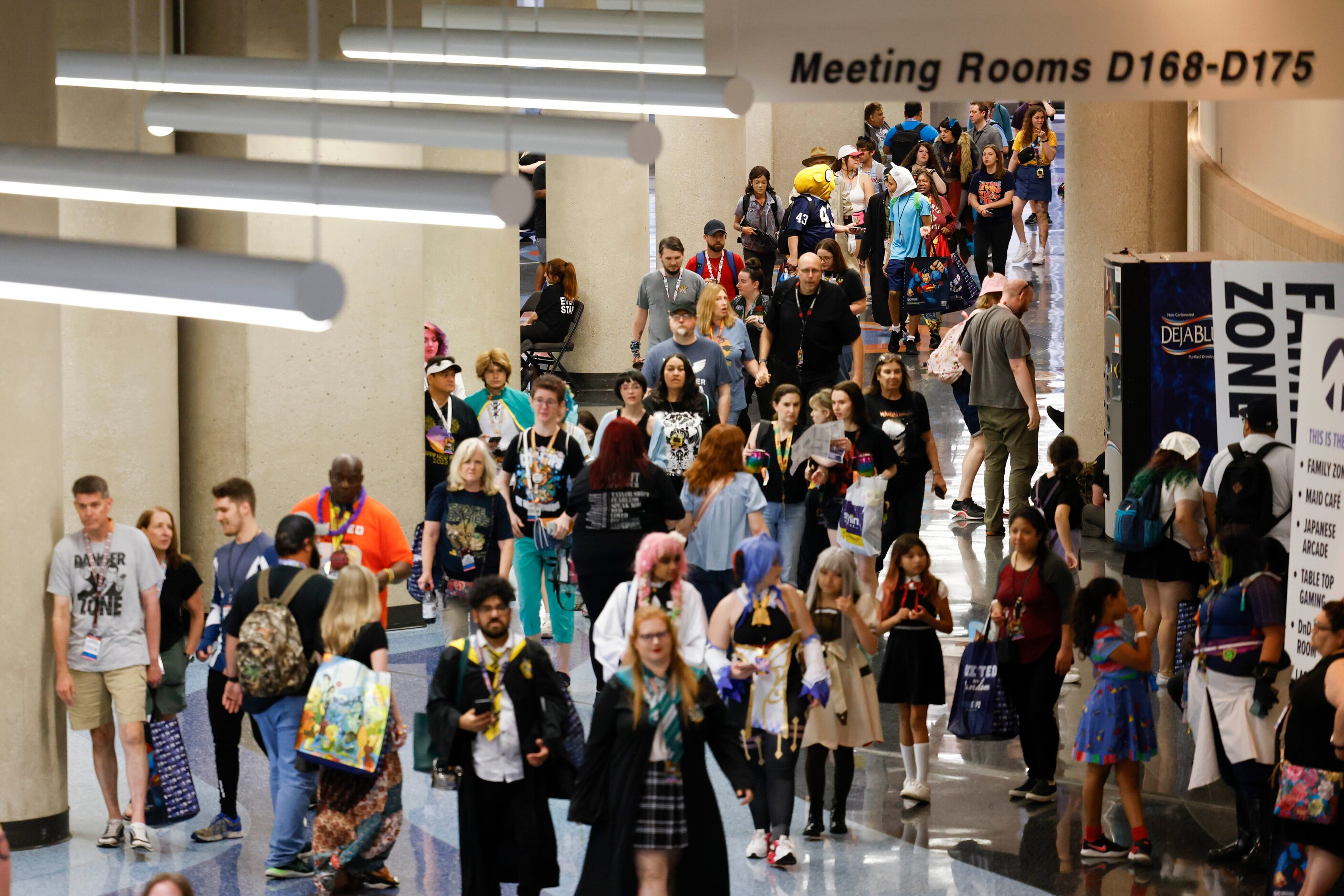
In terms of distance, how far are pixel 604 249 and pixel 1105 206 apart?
6456mm

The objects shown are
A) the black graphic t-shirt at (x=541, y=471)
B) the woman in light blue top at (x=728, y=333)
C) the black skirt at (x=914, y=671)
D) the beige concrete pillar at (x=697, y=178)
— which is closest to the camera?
the black skirt at (x=914, y=671)

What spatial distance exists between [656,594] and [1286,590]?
9.72 ft

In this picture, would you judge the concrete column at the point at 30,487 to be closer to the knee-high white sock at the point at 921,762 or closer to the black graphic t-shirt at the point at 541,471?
the black graphic t-shirt at the point at 541,471

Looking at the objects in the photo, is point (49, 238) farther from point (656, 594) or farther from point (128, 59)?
Answer: point (128, 59)

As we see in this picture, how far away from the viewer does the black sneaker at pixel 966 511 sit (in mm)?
14148

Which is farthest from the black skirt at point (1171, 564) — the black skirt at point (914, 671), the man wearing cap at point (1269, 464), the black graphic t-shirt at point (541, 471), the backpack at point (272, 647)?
the backpack at point (272, 647)

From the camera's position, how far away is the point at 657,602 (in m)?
7.41

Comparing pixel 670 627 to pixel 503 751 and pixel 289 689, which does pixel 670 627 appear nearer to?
pixel 503 751

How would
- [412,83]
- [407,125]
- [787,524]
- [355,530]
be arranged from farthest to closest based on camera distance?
[787,524] → [355,530] → [412,83] → [407,125]

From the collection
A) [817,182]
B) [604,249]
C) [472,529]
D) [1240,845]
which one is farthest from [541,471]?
[817,182]

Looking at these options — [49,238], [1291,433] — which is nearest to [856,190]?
[1291,433]

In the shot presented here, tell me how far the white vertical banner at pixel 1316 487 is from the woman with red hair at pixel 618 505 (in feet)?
9.58

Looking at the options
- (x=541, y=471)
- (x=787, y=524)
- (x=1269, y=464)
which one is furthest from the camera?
(x=787, y=524)

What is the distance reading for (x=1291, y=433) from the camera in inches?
399
